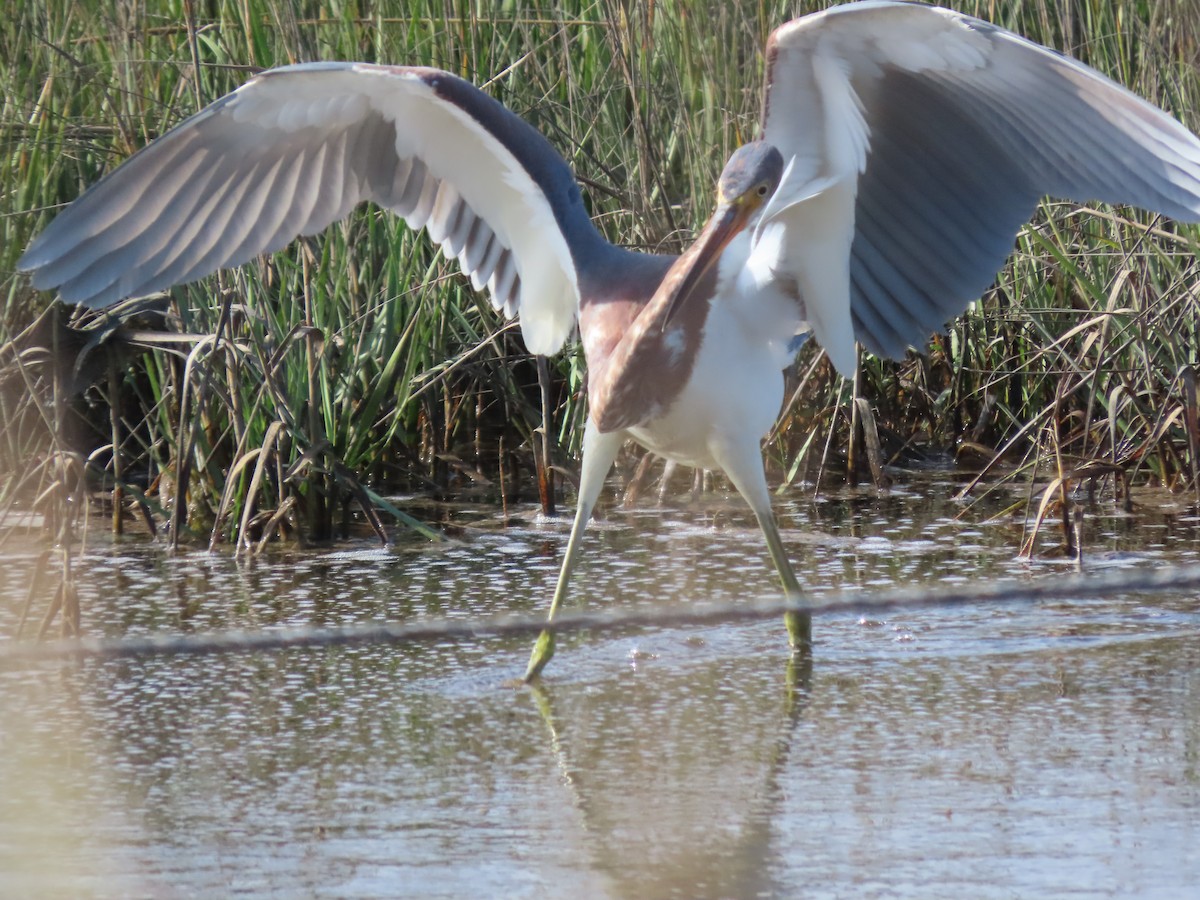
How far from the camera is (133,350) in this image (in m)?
5.32

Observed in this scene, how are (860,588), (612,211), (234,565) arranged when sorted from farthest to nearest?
(612,211) → (234,565) → (860,588)

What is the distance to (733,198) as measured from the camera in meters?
4.07

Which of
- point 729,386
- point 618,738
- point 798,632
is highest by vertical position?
point 729,386

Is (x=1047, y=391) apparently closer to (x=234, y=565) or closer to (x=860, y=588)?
(x=860, y=588)

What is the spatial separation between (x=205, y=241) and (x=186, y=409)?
0.51m

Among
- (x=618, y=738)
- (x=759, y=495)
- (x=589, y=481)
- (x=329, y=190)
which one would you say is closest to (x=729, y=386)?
(x=759, y=495)

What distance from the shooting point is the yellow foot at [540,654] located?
155 inches

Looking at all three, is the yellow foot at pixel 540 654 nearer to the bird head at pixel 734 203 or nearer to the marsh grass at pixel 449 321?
the bird head at pixel 734 203

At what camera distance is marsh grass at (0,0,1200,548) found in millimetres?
5023

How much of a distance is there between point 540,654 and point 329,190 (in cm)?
157

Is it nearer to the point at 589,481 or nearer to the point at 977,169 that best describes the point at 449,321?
the point at 589,481

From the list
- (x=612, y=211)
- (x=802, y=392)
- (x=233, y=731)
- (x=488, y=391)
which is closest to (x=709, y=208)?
(x=612, y=211)

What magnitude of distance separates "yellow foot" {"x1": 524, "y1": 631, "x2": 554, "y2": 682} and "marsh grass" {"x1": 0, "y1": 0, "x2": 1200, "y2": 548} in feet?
3.75

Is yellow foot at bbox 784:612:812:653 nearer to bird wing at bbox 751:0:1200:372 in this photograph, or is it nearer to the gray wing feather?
bird wing at bbox 751:0:1200:372
